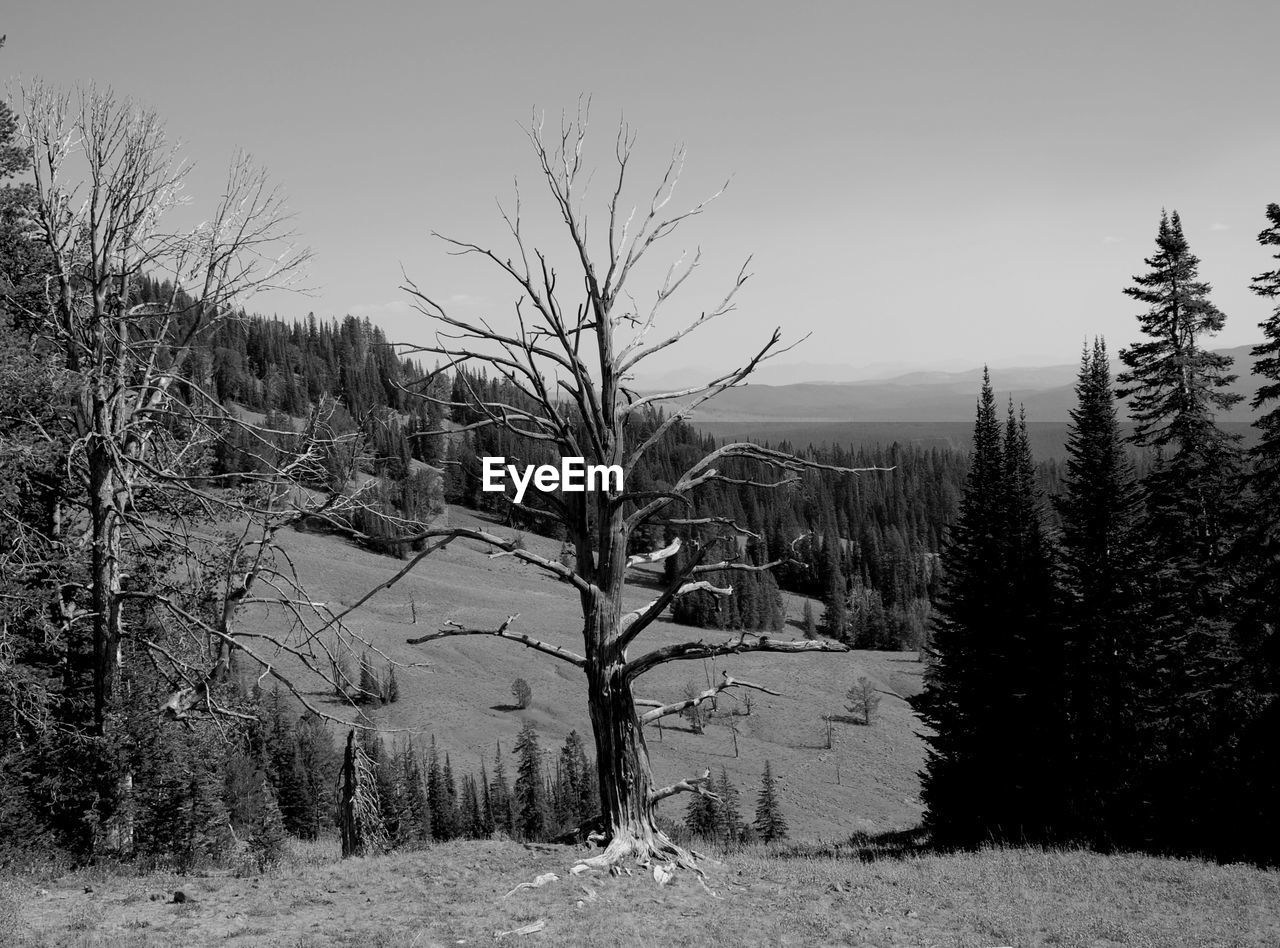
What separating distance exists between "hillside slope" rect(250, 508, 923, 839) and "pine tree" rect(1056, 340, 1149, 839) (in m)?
45.6

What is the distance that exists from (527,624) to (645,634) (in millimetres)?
17680

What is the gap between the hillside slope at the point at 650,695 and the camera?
84.7m

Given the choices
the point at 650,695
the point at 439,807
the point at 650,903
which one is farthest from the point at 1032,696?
the point at 650,695

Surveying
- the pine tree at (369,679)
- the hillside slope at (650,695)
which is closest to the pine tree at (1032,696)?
the pine tree at (369,679)

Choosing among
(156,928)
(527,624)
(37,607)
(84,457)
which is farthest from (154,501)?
(527,624)

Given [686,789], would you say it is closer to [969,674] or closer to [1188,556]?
[1188,556]

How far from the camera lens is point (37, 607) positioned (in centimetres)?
1266

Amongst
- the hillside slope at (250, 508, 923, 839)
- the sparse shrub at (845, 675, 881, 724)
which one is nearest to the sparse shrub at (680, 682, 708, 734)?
the hillside slope at (250, 508, 923, 839)

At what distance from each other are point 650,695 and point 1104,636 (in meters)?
82.1

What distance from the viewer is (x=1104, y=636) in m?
26.6

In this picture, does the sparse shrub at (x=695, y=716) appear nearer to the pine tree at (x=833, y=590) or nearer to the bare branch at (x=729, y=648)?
the pine tree at (x=833, y=590)

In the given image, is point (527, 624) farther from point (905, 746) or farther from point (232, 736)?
point (232, 736)

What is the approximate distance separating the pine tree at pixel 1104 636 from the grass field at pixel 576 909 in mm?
13969

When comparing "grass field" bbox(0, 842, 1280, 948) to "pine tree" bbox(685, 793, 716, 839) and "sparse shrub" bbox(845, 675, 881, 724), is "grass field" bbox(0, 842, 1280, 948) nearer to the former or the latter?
"pine tree" bbox(685, 793, 716, 839)
